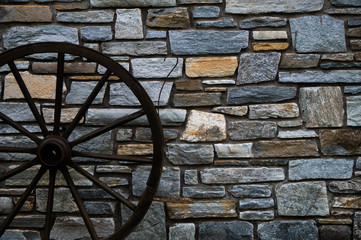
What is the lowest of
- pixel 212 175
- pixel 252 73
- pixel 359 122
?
pixel 212 175

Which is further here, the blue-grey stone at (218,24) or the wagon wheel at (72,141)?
the blue-grey stone at (218,24)

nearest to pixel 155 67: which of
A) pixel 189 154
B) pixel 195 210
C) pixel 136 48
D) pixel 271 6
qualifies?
pixel 136 48

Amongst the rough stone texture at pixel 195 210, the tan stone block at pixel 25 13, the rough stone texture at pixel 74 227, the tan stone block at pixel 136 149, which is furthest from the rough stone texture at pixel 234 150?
the tan stone block at pixel 25 13

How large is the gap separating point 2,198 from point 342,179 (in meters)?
2.02

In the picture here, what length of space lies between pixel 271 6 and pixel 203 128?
2.70 ft

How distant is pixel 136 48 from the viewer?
2.04 metres

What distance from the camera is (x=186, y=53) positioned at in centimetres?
205

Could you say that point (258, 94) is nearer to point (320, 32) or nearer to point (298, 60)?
point (298, 60)

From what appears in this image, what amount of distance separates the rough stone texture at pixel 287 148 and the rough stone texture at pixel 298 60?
45 cm

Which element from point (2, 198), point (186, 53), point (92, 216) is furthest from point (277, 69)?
point (2, 198)

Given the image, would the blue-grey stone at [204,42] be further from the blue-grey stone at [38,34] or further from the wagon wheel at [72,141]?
the blue-grey stone at [38,34]

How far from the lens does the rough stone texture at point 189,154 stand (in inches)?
80.4

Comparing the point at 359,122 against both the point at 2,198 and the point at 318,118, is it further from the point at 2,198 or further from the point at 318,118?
the point at 2,198

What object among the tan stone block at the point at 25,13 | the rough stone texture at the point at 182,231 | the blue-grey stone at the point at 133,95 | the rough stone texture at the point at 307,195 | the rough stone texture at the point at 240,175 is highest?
the tan stone block at the point at 25,13
